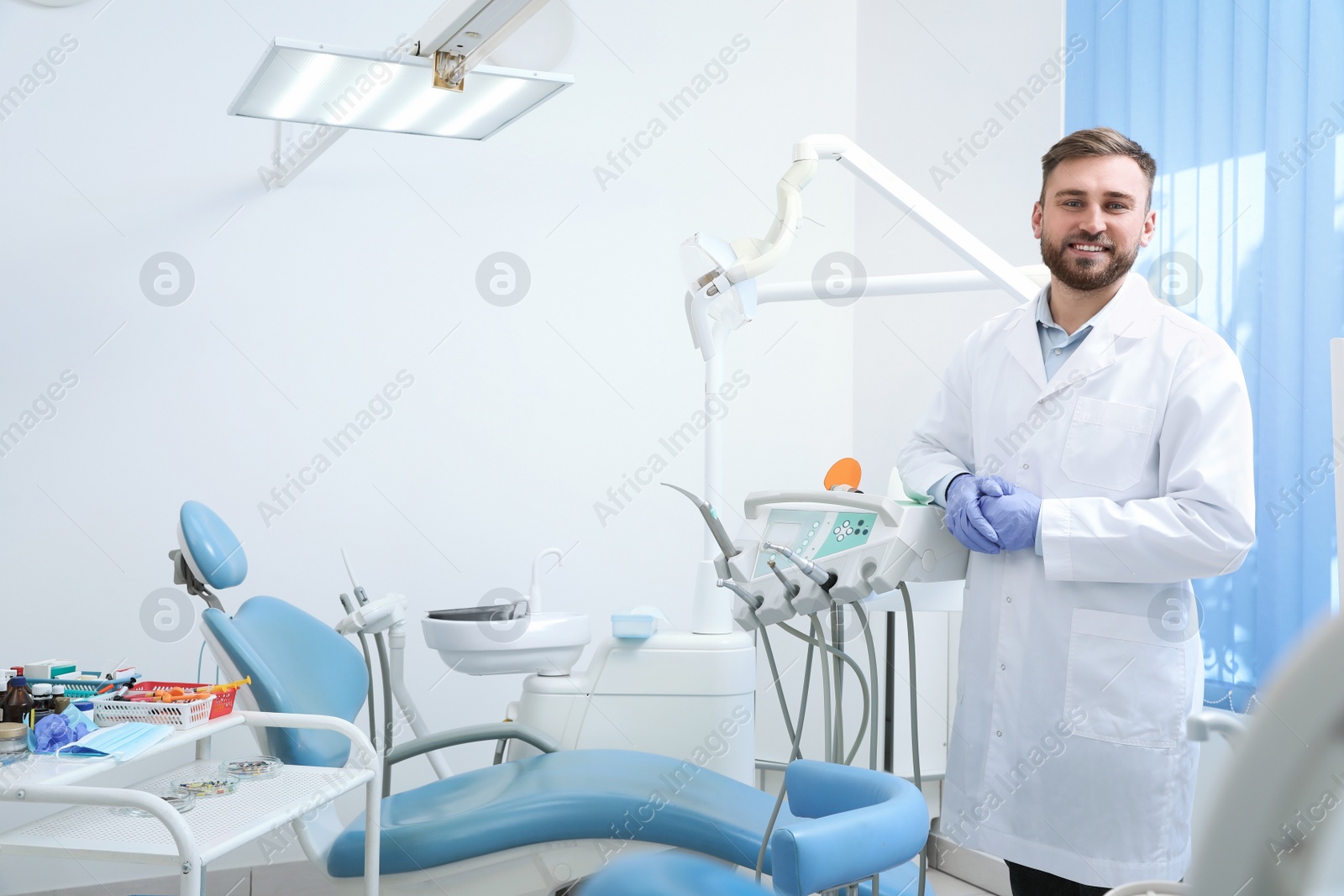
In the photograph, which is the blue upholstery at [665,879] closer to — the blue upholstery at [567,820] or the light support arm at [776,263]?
the blue upholstery at [567,820]

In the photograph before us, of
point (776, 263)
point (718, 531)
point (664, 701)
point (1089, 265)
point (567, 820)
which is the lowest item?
point (567, 820)

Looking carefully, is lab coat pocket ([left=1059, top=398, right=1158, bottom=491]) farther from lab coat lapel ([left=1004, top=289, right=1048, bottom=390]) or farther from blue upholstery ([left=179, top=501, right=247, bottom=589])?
blue upholstery ([left=179, top=501, right=247, bottom=589])

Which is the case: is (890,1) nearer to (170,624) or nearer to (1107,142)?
(1107,142)

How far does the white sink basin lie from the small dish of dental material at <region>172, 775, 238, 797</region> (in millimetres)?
514

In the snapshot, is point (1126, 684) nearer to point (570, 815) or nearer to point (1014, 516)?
point (1014, 516)

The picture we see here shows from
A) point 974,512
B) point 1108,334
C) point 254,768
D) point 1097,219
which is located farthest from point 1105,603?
point 254,768

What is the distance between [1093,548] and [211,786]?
4.55 ft

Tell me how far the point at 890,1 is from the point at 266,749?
301cm

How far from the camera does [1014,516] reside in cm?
151

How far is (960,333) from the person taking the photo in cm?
314

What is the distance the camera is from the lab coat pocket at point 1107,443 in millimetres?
1522

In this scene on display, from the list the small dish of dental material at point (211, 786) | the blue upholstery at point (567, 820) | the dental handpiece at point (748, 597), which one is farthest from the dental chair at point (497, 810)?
the dental handpiece at point (748, 597)

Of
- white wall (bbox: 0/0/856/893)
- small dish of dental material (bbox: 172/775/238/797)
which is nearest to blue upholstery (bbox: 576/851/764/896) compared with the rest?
small dish of dental material (bbox: 172/775/238/797)

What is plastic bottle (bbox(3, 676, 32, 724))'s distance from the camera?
61.9 inches
